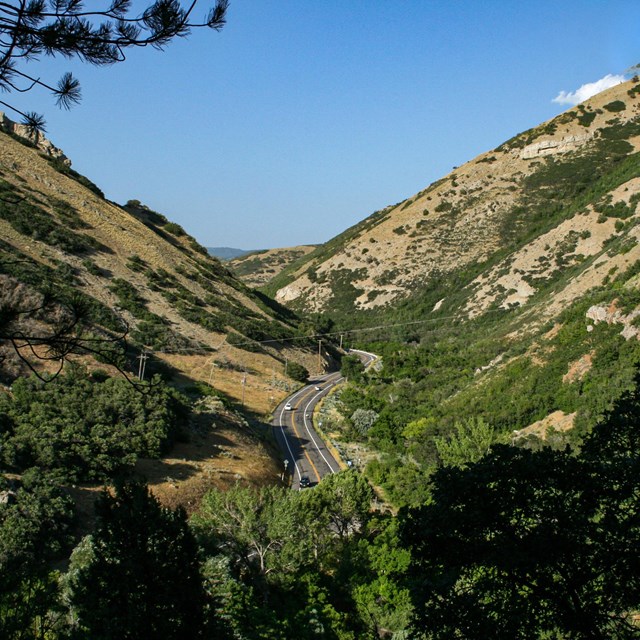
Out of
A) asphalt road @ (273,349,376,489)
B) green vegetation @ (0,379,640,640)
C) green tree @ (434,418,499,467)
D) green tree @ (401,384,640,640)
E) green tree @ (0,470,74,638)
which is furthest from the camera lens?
asphalt road @ (273,349,376,489)

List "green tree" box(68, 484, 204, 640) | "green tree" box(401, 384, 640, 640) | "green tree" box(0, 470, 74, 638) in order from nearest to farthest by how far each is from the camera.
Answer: "green tree" box(401, 384, 640, 640)
"green tree" box(68, 484, 204, 640)
"green tree" box(0, 470, 74, 638)

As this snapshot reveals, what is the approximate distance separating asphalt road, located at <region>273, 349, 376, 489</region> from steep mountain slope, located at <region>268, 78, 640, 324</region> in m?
24.0

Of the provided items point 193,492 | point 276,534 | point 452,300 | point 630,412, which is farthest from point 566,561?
point 452,300

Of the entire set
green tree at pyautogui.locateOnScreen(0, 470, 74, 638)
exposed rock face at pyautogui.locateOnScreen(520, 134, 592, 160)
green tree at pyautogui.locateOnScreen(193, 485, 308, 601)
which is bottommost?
green tree at pyautogui.locateOnScreen(193, 485, 308, 601)

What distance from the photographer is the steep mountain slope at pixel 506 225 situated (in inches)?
2403

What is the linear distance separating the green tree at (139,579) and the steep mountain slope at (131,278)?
26.4 metres

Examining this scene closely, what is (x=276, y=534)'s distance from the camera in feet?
55.9

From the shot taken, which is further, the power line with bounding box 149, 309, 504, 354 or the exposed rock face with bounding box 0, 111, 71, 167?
the exposed rock face with bounding box 0, 111, 71, 167

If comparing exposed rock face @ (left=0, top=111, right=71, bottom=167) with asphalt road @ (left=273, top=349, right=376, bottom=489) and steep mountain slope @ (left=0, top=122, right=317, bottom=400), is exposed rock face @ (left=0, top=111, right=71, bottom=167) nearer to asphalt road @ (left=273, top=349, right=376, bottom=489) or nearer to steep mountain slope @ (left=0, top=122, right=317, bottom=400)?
steep mountain slope @ (left=0, top=122, right=317, bottom=400)

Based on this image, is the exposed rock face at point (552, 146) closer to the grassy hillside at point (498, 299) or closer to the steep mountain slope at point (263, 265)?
the grassy hillside at point (498, 299)

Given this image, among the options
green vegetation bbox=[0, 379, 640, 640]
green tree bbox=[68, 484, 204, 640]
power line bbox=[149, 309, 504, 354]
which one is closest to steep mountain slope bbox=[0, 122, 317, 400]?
power line bbox=[149, 309, 504, 354]

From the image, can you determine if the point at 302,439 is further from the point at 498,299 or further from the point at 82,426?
the point at 498,299

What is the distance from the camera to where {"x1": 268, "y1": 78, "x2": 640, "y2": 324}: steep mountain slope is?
61.0 meters

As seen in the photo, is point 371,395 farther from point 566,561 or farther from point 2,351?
point 566,561
